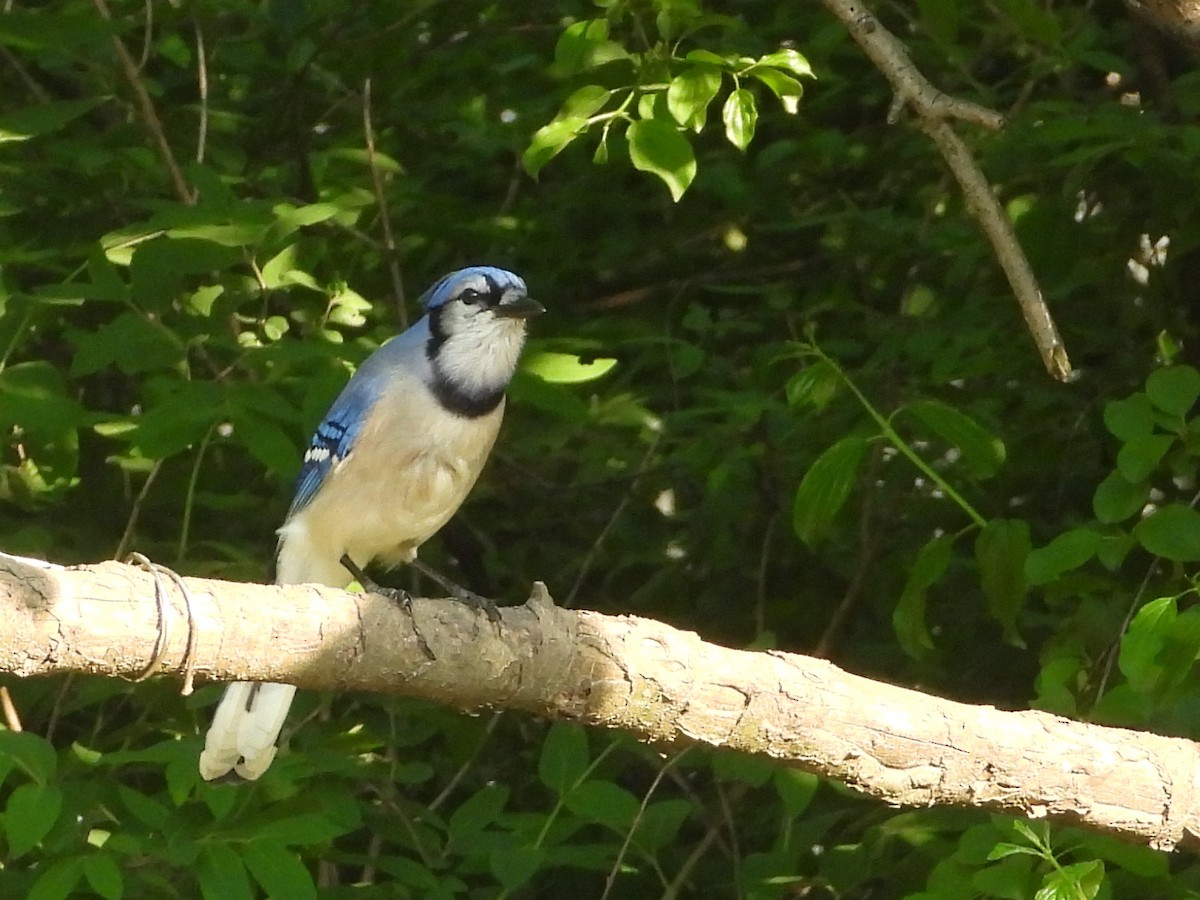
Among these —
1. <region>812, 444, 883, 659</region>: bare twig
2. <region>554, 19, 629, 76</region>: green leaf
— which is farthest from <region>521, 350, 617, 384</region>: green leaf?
<region>812, 444, 883, 659</region>: bare twig

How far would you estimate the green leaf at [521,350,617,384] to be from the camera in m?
3.16

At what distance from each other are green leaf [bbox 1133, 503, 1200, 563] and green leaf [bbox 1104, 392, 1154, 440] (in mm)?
137

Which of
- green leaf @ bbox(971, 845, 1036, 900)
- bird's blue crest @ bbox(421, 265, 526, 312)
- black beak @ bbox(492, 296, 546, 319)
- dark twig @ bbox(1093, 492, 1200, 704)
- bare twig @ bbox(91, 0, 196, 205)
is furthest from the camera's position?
bare twig @ bbox(91, 0, 196, 205)

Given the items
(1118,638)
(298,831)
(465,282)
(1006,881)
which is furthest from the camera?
(465,282)

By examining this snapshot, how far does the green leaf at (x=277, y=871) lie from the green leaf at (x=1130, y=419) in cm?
136

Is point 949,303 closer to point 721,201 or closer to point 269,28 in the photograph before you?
point 721,201

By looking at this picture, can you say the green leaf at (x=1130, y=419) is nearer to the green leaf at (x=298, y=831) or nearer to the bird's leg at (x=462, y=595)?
the bird's leg at (x=462, y=595)

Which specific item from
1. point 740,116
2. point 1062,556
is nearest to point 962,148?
point 740,116

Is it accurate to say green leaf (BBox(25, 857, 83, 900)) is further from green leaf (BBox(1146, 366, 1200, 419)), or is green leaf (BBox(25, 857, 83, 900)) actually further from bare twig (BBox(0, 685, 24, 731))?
green leaf (BBox(1146, 366, 1200, 419))

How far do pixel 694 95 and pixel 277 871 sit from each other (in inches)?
51.4

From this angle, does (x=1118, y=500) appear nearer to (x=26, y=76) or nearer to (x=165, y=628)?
(x=165, y=628)

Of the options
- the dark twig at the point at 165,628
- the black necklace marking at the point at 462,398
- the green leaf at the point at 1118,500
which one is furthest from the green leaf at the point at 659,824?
the dark twig at the point at 165,628

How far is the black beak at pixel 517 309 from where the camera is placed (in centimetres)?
339

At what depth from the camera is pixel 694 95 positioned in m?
2.78
